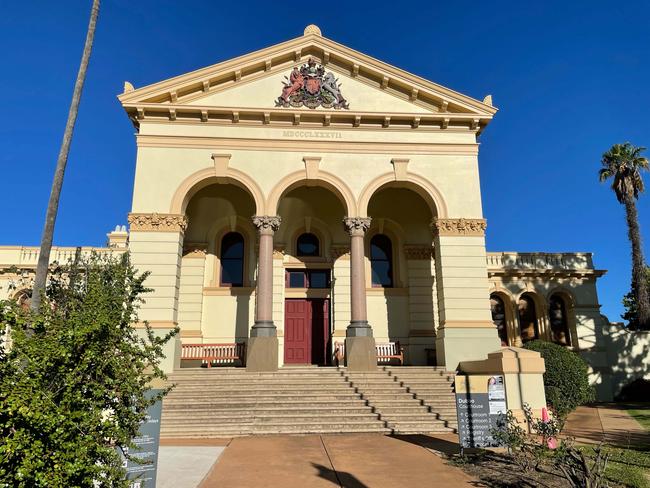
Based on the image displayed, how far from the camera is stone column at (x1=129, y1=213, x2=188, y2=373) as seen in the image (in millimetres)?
16234

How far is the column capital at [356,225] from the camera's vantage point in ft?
59.3

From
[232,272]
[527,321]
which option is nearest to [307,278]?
[232,272]

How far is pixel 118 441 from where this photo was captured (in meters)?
4.68

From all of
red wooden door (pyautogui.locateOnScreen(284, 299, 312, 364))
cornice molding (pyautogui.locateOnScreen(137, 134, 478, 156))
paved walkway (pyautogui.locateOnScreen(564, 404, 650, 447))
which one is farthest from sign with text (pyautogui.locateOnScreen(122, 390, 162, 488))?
red wooden door (pyautogui.locateOnScreen(284, 299, 312, 364))

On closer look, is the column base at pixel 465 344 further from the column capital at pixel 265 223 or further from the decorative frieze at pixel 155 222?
the decorative frieze at pixel 155 222

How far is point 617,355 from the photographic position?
81.0 feet

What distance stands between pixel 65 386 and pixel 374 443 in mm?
7836

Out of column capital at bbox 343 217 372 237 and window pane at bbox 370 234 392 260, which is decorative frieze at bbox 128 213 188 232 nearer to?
column capital at bbox 343 217 372 237

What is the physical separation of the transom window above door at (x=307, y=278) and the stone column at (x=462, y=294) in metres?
5.34

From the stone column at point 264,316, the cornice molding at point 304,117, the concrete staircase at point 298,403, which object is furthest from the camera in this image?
the cornice molding at point 304,117

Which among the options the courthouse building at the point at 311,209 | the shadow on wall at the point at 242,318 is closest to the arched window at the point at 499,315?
the courthouse building at the point at 311,209

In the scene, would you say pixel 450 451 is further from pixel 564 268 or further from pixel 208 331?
pixel 564 268

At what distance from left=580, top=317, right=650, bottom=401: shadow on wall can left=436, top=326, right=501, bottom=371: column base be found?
1115 cm

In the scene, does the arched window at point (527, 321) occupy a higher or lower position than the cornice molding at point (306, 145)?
lower
